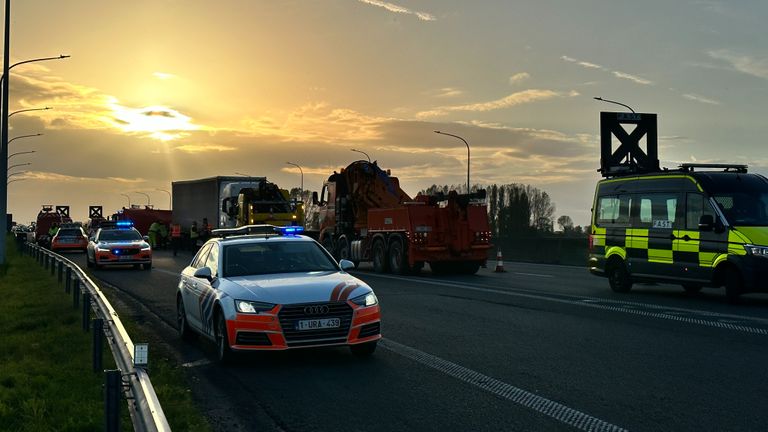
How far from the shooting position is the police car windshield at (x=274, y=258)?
1009 centimetres

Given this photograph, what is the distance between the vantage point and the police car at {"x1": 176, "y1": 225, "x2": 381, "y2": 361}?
346 inches

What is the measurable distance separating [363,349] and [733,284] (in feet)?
27.8

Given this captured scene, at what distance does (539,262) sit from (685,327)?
2404 centimetres

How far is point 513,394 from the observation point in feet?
24.2

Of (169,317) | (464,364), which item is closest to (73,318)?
(169,317)

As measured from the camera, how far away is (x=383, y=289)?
1938 cm

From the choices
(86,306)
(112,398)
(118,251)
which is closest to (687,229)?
(86,306)

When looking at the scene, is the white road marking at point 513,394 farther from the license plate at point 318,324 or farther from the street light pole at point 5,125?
the street light pole at point 5,125

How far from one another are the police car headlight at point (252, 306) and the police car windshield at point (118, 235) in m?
23.0

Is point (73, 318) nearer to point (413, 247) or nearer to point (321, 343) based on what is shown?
point (321, 343)

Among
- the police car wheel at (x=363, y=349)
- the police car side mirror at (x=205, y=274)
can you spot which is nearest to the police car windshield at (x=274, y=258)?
the police car side mirror at (x=205, y=274)

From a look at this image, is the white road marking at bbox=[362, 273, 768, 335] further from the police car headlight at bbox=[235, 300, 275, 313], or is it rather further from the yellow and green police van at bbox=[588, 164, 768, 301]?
the police car headlight at bbox=[235, 300, 275, 313]

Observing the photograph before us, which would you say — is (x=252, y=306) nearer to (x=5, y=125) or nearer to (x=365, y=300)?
(x=365, y=300)

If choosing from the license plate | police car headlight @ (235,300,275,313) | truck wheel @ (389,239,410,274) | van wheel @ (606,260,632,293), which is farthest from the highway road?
truck wheel @ (389,239,410,274)
